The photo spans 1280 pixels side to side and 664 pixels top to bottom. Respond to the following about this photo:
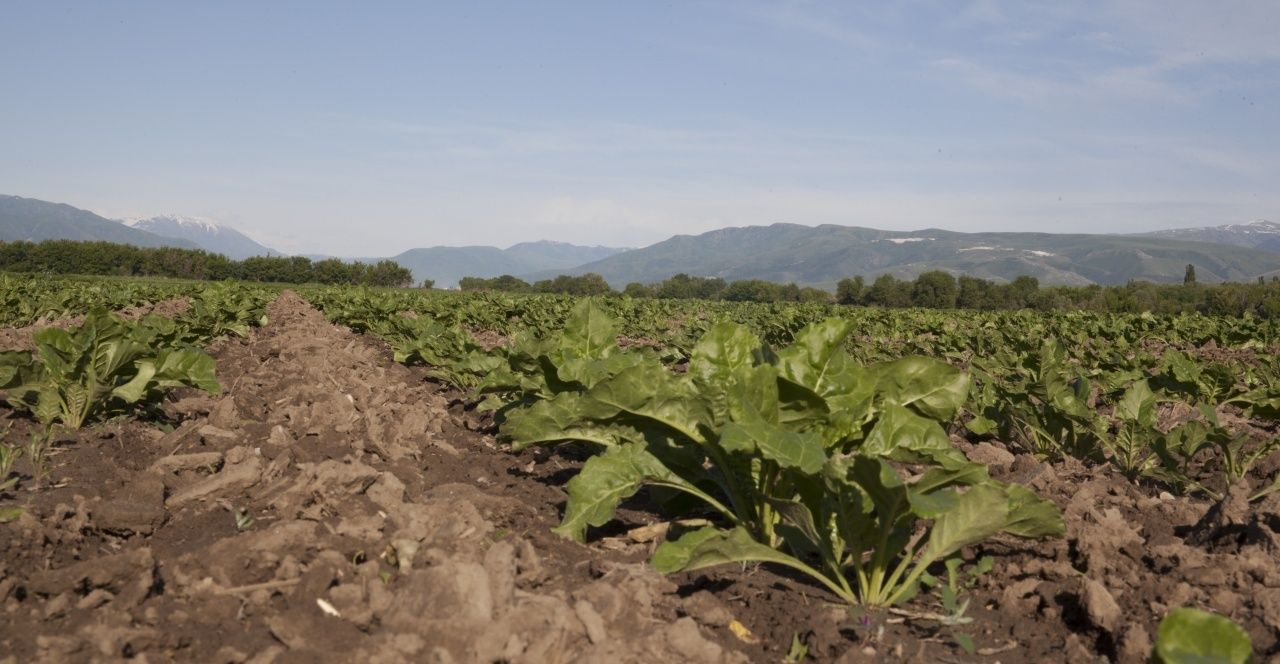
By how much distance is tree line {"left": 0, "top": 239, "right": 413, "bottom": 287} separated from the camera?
282 ft

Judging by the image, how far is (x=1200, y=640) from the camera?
171cm

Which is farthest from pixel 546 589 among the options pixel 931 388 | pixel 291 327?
pixel 291 327

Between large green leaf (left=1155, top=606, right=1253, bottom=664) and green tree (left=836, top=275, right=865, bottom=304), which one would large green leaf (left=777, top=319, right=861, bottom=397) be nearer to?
large green leaf (left=1155, top=606, right=1253, bottom=664)

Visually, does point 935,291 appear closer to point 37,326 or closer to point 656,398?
point 37,326

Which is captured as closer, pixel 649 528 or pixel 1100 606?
pixel 1100 606

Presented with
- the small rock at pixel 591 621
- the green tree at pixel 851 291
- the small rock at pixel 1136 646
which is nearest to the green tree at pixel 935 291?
the green tree at pixel 851 291

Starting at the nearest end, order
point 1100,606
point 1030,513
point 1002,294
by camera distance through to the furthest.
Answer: point 1100,606, point 1030,513, point 1002,294

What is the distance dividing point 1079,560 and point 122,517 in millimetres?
4002

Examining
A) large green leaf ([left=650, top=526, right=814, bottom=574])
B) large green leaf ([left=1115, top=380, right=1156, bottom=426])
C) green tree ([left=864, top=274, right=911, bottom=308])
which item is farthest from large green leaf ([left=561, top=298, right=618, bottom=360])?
green tree ([left=864, top=274, right=911, bottom=308])

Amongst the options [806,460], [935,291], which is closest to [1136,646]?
[806,460]

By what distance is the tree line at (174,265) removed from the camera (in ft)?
282

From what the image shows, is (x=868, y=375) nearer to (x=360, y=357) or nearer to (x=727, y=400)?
(x=727, y=400)

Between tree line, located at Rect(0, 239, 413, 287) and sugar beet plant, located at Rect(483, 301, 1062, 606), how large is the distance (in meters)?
81.1

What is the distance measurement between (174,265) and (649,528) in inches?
3903
